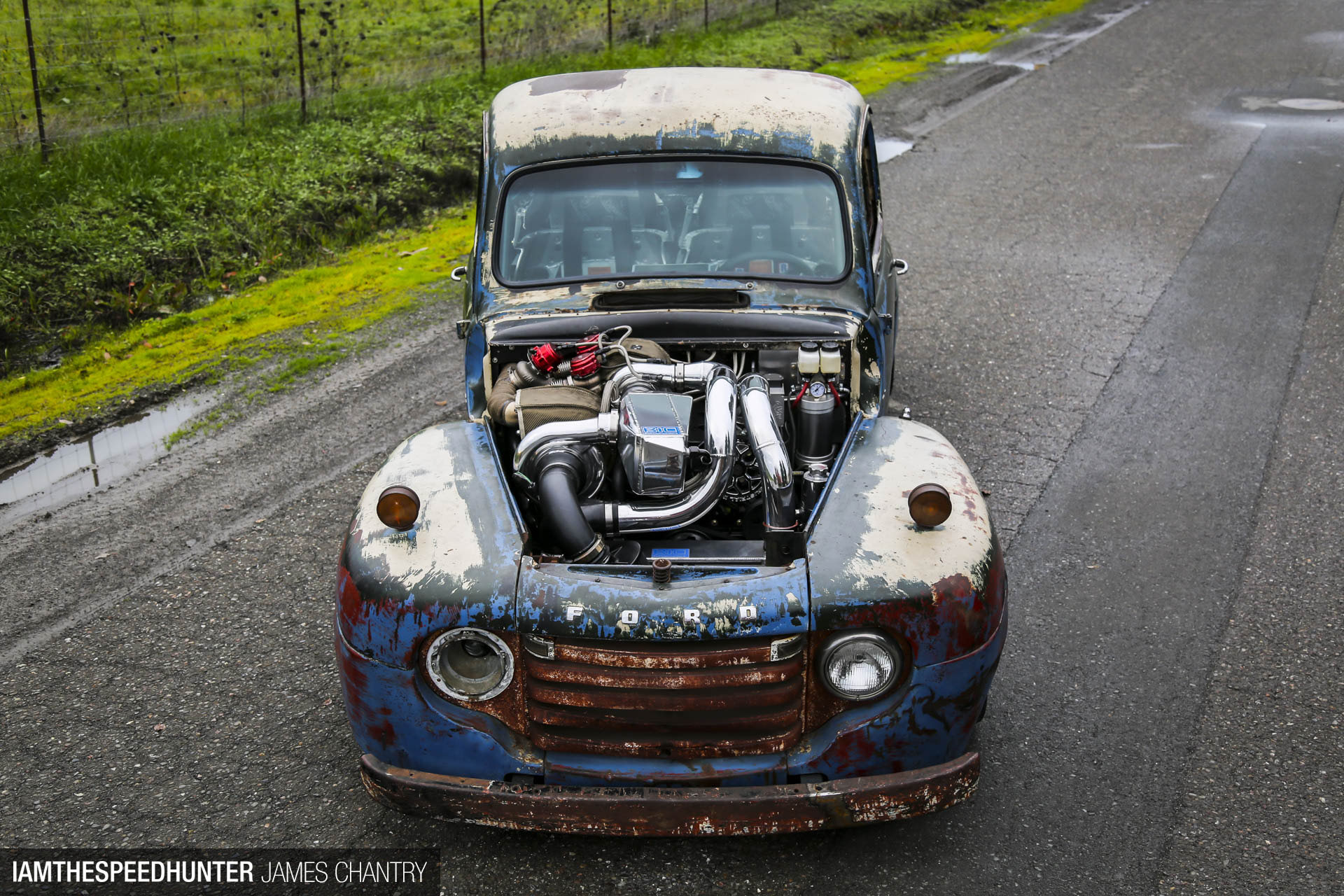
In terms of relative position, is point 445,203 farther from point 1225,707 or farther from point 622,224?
point 1225,707

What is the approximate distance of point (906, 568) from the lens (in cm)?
342

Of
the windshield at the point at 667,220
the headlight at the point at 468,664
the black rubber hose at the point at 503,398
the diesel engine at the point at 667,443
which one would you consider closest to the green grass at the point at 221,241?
the windshield at the point at 667,220

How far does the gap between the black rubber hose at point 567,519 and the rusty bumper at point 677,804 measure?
75 centimetres

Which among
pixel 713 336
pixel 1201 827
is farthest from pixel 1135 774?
pixel 713 336

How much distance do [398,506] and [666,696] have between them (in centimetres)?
100

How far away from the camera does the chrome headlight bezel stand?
333cm

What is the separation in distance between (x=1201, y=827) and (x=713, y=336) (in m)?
2.41

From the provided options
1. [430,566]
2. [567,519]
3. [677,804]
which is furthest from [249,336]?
[677,804]

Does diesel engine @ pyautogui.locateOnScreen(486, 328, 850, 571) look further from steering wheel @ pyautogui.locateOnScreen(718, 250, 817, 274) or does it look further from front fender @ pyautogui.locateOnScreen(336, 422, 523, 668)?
steering wheel @ pyautogui.locateOnScreen(718, 250, 817, 274)

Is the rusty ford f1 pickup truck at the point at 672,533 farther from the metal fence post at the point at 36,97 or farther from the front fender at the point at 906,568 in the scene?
the metal fence post at the point at 36,97

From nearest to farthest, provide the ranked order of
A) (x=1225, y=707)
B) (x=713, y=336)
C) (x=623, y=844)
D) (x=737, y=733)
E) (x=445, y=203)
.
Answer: (x=737, y=733) → (x=623, y=844) → (x=1225, y=707) → (x=713, y=336) → (x=445, y=203)

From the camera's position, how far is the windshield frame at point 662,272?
4.93 meters

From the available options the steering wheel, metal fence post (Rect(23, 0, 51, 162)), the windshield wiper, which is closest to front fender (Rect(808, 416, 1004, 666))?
the windshield wiper

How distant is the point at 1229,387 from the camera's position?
272 inches
